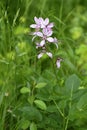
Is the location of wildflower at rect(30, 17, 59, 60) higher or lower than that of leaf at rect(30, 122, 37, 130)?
higher

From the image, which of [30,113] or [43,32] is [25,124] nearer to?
[30,113]

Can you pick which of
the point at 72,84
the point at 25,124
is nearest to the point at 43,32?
the point at 72,84

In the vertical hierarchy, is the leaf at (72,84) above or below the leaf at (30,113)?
above

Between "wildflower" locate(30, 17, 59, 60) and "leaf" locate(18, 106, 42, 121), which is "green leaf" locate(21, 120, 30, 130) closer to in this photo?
"leaf" locate(18, 106, 42, 121)

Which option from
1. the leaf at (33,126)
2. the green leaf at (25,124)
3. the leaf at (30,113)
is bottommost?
the leaf at (33,126)

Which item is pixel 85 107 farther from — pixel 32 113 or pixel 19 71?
pixel 19 71

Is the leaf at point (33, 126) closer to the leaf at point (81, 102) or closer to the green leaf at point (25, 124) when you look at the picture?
the green leaf at point (25, 124)

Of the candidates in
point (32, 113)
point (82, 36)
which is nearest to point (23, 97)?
point (32, 113)

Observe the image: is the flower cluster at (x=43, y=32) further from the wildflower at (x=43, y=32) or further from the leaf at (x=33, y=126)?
the leaf at (x=33, y=126)

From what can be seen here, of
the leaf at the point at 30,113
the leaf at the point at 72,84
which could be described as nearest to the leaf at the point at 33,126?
the leaf at the point at 30,113

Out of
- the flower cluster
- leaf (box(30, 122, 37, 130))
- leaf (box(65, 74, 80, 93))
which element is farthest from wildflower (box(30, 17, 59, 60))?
leaf (box(30, 122, 37, 130))

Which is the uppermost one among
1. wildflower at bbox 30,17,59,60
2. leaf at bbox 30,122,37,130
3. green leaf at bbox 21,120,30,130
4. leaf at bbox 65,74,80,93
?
wildflower at bbox 30,17,59,60
